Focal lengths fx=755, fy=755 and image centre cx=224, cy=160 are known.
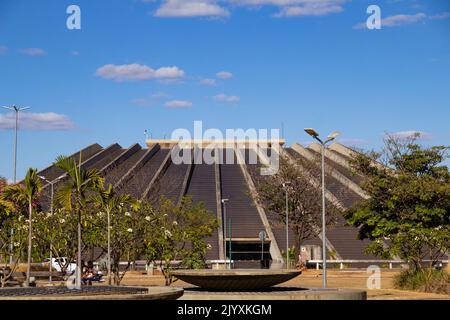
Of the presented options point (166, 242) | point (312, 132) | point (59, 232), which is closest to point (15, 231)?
point (59, 232)

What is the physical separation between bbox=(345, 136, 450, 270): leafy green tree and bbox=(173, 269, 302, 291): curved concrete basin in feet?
54.7

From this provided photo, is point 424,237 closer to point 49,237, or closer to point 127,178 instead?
point 49,237

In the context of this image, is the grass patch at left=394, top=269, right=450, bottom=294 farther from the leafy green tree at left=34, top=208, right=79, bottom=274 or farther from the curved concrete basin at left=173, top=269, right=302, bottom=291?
the leafy green tree at left=34, top=208, right=79, bottom=274

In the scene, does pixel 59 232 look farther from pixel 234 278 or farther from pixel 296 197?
pixel 296 197

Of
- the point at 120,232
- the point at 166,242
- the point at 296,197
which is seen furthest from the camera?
the point at 296,197

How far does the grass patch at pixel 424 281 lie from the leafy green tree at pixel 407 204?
5.30ft

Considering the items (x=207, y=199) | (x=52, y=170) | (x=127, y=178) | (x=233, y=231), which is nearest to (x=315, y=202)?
(x=233, y=231)

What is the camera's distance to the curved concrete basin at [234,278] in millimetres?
27094

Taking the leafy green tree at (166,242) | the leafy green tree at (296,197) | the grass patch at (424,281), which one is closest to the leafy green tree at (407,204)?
the grass patch at (424,281)

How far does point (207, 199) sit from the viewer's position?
3846 inches

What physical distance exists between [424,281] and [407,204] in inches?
332

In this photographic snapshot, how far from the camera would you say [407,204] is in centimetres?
4647
